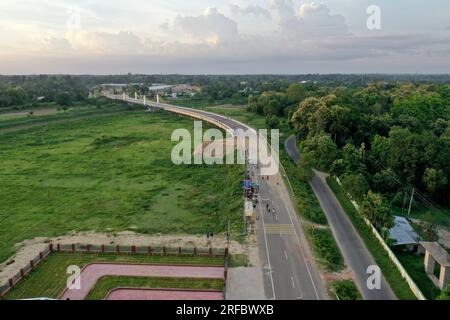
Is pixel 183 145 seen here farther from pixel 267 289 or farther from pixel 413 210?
pixel 267 289

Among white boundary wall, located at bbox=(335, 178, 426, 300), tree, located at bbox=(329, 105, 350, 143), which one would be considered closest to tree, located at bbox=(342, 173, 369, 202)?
white boundary wall, located at bbox=(335, 178, 426, 300)

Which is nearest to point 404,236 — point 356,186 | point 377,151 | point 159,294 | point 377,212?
point 377,212

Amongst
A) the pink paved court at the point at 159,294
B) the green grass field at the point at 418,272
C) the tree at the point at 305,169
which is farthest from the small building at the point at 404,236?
the pink paved court at the point at 159,294

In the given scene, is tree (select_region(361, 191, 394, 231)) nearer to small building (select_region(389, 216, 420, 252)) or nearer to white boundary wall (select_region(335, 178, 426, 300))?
white boundary wall (select_region(335, 178, 426, 300))

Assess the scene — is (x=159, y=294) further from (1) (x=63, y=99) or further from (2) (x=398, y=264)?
(1) (x=63, y=99)

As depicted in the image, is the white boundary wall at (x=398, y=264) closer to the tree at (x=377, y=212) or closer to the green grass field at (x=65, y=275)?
the tree at (x=377, y=212)
